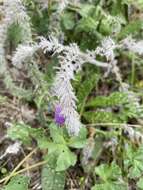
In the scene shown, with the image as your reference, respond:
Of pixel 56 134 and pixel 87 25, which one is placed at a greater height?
pixel 87 25

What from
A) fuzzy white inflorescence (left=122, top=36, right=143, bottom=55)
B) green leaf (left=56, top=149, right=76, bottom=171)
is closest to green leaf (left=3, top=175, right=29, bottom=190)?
green leaf (left=56, top=149, right=76, bottom=171)

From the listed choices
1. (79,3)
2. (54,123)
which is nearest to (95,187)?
(54,123)

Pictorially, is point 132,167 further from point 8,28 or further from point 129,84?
point 8,28

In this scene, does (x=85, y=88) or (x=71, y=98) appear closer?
(x=71, y=98)

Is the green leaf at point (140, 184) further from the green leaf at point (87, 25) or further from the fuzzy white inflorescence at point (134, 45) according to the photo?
the green leaf at point (87, 25)

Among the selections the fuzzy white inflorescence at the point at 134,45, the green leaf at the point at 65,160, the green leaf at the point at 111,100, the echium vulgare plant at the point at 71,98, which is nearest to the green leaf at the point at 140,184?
the echium vulgare plant at the point at 71,98

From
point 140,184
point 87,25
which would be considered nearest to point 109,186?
point 140,184

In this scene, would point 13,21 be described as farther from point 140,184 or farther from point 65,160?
point 140,184

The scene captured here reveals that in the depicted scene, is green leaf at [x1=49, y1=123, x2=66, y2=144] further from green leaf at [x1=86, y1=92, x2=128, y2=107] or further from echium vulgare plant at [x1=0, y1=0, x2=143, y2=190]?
green leaf at [x1=86, y1=92, x2=128, y2=107]
